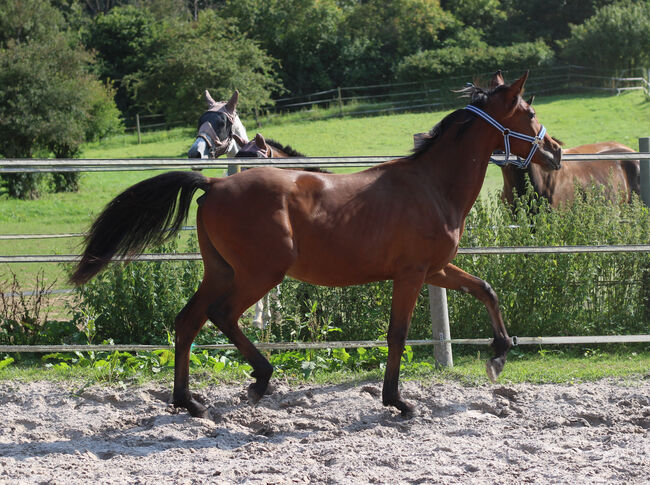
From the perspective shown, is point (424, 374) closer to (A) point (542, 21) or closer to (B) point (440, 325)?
(B) point (440, 325)

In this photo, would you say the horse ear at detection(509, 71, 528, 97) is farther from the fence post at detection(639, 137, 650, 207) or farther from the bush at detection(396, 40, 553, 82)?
the bush at detection(396, 40, 553, 82)

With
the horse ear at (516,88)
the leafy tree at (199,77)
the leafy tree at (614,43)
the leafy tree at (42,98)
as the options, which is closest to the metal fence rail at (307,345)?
the horse ear at (516,88)

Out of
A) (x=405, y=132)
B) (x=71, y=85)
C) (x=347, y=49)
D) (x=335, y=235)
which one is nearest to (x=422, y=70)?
(x=347, y=49)

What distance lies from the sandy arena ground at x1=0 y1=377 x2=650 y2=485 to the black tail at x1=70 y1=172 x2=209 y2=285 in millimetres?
951

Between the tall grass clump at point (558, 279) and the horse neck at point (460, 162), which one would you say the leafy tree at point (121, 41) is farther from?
the horse neck at point (460, 162)

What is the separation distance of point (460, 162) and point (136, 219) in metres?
2.17

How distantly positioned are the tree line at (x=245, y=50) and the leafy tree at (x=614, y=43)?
0.05 metres

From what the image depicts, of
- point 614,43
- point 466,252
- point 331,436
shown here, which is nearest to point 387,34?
point 614,43

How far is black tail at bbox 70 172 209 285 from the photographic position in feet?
15.4

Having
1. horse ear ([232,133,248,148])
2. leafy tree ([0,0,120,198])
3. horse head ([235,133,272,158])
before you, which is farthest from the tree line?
horse head ([235,133,272,158])

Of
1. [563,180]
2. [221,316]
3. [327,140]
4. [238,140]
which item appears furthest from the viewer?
[327,140]

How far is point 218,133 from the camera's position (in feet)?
26.2

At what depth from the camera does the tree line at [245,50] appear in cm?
2203

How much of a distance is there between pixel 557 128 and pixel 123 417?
23173 millimetres
